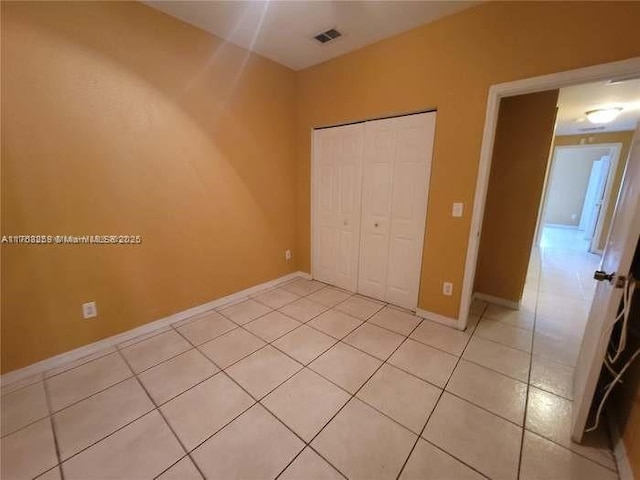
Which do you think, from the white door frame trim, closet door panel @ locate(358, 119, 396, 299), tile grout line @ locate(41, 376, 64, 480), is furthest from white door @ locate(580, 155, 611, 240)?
tile grout line @ locate(41, 376, 64, 480)

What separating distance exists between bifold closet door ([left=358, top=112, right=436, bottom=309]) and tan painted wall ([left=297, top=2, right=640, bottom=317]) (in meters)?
0.10

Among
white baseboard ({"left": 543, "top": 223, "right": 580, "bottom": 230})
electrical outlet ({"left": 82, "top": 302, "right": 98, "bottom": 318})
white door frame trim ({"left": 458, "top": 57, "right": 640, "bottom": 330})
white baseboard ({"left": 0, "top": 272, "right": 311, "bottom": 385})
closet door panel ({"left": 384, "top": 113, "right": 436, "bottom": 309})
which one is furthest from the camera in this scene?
white baseboard ({"left": 543, "top": 223, "right": 580, "bottom": 230})

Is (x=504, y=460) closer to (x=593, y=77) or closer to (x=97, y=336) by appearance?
(x=593, y=77)

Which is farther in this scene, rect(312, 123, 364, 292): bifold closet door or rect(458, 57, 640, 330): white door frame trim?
rect(312, 123, 364, 292): bifold closet door

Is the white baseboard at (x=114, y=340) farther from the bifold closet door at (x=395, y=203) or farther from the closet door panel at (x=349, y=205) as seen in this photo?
the bifold closet door at (x=395, y=203)

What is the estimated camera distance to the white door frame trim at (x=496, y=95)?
155 centimetres

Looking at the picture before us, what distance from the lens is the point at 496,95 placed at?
195cm

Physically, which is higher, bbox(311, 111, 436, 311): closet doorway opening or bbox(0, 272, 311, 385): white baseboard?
bbox(311, 111, 436, 311): closet doorway opening

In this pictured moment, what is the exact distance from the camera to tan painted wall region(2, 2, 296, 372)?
165 centimetres

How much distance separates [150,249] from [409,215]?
96.9 inches

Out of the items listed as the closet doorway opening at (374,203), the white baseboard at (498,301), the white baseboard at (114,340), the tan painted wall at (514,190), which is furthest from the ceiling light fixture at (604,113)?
the white baseboard at (114,340)

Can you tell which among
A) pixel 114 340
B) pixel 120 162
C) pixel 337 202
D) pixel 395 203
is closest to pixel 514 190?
pixel 395 203

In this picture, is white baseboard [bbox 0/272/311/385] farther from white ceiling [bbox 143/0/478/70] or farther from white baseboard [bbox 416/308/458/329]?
white ceiling [bbox 143/0/478/70]

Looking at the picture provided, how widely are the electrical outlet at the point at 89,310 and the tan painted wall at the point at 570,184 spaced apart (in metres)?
10.5
